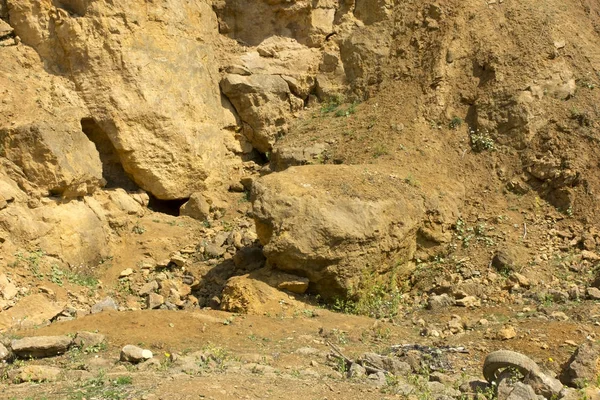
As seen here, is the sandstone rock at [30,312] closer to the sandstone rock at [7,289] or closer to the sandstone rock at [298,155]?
the sandstone rock at [7,289]

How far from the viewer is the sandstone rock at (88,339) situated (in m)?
6.86

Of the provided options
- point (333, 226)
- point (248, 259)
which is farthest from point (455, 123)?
point (248, 259)

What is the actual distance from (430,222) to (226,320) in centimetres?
348

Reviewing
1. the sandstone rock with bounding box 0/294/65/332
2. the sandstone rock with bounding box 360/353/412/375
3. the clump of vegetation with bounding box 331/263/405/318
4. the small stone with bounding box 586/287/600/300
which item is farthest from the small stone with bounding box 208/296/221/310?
the small stone with bounding box 586/287/600/300

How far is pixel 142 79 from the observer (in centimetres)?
1119

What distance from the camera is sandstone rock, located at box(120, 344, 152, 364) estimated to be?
643 centimetres

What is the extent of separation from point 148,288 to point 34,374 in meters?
3.65

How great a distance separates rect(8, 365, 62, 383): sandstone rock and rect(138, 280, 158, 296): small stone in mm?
3457

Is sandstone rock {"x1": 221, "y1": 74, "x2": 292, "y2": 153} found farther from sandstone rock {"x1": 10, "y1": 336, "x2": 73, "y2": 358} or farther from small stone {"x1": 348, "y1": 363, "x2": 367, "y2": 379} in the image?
small stone {"x1": 348, "y1": 363, "x2": 367, "y2": 379}

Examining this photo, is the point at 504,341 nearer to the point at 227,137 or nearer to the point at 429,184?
the point at 429,184

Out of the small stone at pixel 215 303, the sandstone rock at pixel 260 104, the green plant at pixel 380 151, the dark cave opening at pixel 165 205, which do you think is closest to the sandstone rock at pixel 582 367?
the small stone at pixel 215 303

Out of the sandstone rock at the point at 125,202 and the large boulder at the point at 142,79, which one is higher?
the large boulder at the point at 142,79

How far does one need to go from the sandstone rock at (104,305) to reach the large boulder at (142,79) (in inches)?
107

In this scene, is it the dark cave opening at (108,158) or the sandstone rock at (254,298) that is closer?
the sandstone rock at (254,298)
